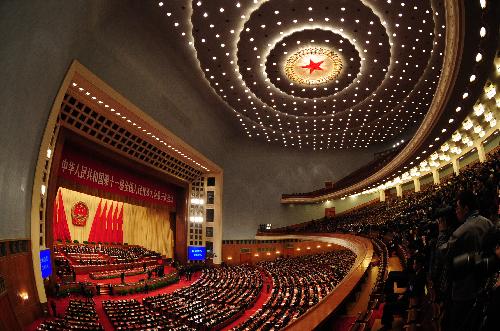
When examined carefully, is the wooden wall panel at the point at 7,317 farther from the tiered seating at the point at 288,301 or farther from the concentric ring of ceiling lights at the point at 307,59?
the concentric ring of ceiling lights at the point at 307,59

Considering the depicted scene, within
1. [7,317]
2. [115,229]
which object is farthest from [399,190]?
[7,317]

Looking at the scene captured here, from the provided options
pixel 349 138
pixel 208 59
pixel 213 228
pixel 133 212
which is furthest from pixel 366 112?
pixel 133 212

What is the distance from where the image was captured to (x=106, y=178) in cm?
1662

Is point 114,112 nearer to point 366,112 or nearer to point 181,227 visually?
point 181,227

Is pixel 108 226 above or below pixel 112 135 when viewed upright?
below

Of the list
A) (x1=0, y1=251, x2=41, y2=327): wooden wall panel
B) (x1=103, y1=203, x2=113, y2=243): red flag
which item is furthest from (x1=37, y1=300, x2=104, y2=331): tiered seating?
(x1=103, y1=203, x2=113, y2=243): red flag

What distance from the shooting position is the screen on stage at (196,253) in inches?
904

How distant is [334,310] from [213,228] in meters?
22.9

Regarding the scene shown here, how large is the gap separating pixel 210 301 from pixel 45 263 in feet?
17.9

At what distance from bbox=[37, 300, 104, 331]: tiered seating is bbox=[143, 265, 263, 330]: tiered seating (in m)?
1.96

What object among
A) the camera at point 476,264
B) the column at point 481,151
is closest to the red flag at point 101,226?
the column at point 481,151

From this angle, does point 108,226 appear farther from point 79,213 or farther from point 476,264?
point 476,264

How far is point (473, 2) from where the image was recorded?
6.16 metres

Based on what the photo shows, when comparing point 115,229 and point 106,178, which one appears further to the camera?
point 115,229
